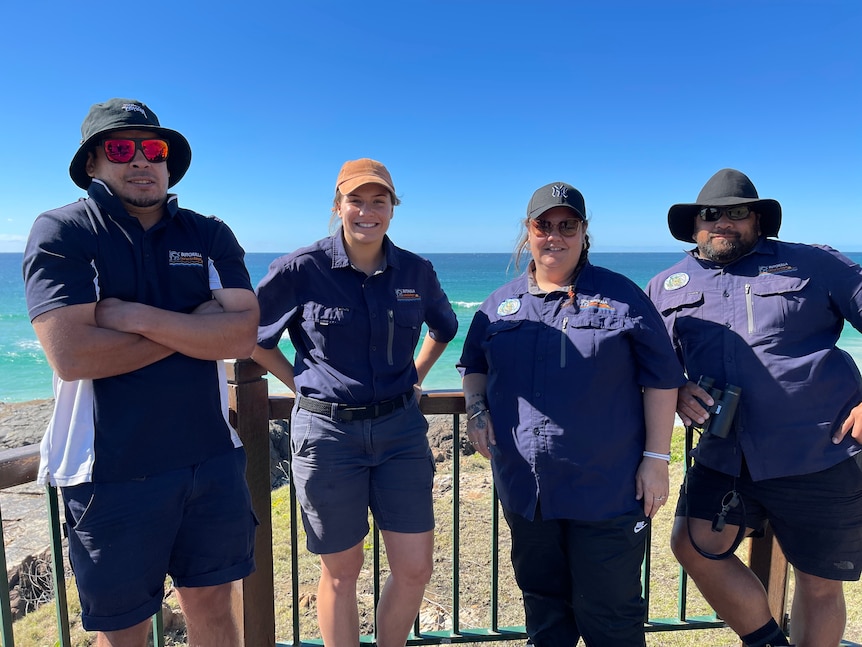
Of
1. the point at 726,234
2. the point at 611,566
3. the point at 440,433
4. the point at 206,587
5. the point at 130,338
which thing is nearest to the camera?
the point at 130,338

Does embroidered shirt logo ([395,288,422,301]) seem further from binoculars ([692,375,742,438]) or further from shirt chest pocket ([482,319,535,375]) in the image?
binoculars ([692,375,742,438])

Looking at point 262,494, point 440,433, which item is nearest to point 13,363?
point 440,433

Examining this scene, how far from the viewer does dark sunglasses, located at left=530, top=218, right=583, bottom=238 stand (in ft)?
7.20

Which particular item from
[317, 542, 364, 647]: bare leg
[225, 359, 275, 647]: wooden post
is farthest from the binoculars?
[225, 359, 275, 647]: wooden post

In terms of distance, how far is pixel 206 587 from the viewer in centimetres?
192

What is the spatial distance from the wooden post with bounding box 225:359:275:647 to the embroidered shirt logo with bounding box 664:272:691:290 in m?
1.76

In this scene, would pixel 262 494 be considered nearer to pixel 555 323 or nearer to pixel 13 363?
pixel 555 323

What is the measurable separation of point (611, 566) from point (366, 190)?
1.65 m

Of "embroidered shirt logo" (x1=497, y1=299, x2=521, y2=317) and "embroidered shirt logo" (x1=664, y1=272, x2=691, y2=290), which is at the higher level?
"embroidered shirt logo" (x1=664, y1=272, x2=691, y2=290)

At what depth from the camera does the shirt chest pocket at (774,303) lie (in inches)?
89.0

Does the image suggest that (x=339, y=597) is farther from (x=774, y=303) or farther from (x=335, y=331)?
(x=774, y=303)

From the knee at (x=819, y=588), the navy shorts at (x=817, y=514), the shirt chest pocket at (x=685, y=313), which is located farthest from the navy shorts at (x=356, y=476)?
the knee at (x=819, y=588)

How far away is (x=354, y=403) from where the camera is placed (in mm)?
2178

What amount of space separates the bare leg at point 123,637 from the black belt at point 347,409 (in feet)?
2.81
